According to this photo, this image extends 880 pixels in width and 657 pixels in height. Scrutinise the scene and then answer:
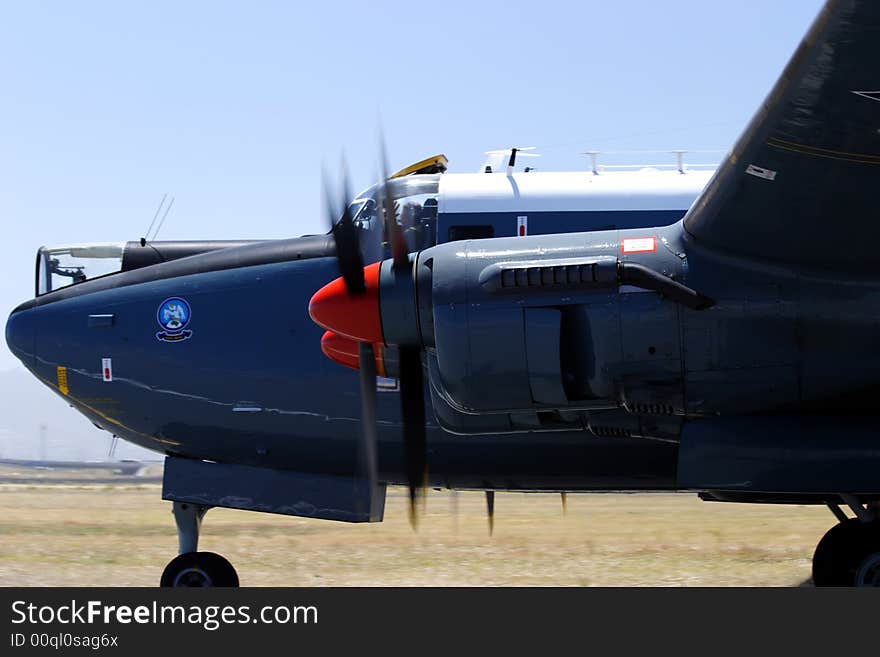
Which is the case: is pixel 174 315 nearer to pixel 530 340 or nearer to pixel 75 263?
pixel 75 263

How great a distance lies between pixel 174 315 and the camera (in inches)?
476

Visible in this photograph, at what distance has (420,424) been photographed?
36.4 ft

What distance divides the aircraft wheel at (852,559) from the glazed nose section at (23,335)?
8.44 metres

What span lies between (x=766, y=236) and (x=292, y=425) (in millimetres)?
5242

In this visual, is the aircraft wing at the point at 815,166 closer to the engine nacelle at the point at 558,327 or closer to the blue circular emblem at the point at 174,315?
the engine nacelle at the point at 558,327

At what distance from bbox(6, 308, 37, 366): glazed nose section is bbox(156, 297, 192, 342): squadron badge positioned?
5.01ft

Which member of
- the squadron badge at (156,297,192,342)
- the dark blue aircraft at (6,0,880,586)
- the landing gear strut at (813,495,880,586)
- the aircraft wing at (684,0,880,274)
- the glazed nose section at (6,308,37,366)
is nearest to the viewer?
the aircraft wing at (684,0,880,274)

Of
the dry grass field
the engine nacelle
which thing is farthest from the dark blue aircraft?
the dry grass field

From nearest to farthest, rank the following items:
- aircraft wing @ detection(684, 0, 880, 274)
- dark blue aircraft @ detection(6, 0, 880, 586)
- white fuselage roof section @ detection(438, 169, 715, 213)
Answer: aircraft wing @ detection(684, 0, 880, 274) < dark blue aircraft @ detection(6, 0, 880, 586) < white fuselage roof section @ detection(438, 169, 715, 213)

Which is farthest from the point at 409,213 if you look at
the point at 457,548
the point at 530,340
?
the point at 457,548

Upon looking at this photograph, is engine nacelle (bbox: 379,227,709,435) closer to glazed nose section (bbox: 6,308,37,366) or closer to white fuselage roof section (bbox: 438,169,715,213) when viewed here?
white fuselage roof section (bbox: 438,169,715,213)

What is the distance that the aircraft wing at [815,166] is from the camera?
789cm

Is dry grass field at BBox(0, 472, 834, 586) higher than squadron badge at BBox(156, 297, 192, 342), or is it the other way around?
squadron badge at BBox(156, 297, 192, 342)

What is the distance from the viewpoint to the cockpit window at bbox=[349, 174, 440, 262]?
11703 millimetres
